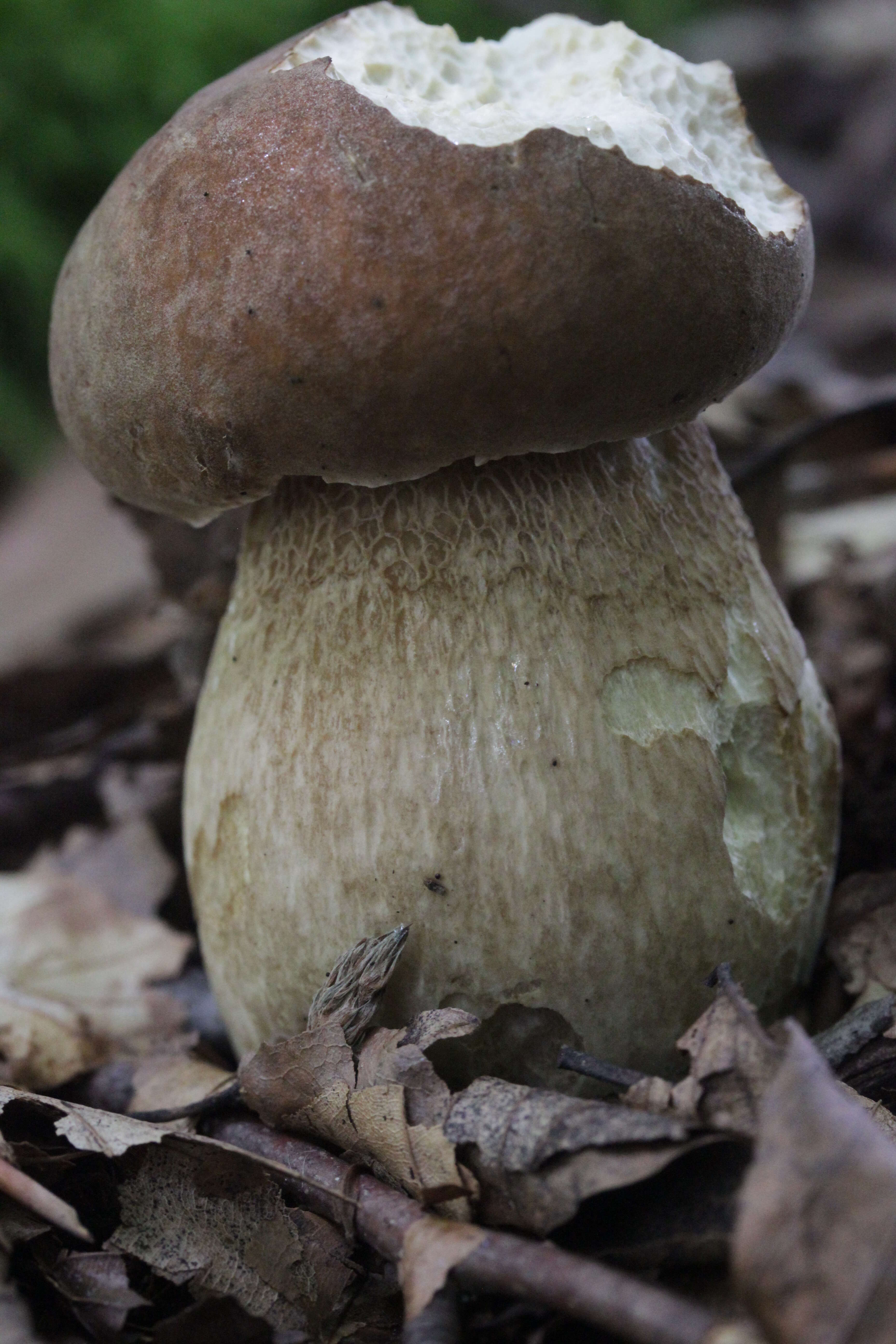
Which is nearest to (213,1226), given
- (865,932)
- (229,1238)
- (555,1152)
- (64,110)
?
(229,1238)

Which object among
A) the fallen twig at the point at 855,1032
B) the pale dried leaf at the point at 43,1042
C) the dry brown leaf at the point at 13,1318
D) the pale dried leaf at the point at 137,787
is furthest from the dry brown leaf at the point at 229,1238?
the pale dried leaf at the point at 137,787

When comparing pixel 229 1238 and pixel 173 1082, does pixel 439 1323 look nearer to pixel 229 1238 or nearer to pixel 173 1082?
pixel 229 1238

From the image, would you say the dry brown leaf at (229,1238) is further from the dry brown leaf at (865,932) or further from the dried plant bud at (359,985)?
the dry brown leaf at (865,932)

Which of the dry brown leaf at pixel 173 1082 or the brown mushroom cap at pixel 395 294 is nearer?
the brown mushroom cap at pixel 395 294

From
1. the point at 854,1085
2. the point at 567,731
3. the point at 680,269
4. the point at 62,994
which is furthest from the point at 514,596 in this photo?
the point at 62,994

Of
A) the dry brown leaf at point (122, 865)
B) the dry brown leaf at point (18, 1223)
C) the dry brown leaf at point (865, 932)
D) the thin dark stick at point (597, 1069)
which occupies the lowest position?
the dry brown leaf at point (865, 932)

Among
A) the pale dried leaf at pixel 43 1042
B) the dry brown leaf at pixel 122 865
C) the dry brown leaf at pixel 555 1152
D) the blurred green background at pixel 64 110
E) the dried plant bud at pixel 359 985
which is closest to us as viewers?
the dry brown leaf at pixel 555 1152

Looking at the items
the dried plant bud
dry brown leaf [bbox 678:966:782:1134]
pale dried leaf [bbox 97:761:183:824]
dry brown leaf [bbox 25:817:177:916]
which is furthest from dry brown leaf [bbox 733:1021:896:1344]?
pale dried leaf [bbox 97:761:183:824]
